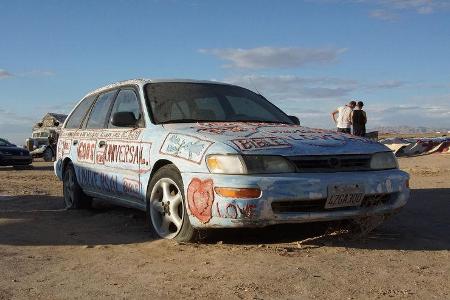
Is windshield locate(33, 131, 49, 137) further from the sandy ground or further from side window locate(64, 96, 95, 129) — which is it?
the sandy ground

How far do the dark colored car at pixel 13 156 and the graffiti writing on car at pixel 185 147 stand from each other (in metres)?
15.7

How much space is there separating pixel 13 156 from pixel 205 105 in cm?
1516

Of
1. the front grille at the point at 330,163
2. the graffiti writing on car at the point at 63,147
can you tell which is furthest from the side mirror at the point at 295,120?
the graffiti writing on car at the point at 63,147

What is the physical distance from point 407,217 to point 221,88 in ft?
7.89

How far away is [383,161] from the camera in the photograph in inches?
188

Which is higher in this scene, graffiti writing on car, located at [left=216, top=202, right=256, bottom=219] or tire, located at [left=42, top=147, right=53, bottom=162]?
graffiti writing on car, located at [left=216, top=202, right=256, bottom=219]

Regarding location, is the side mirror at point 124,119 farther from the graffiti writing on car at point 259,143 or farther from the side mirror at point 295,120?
the side mirror at point 295,120

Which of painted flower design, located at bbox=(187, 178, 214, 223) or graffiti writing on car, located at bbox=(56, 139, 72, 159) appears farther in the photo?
graffiti writing on car, located at bbox=(56, 139, 72, 159)

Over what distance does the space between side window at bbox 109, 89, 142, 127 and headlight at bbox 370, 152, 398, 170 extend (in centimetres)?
229

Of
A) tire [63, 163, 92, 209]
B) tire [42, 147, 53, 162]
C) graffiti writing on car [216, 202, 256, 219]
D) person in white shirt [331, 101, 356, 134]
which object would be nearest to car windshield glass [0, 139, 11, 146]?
tire [42, 147, 53, 162]

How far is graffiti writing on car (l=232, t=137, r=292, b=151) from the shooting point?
430 centimetres

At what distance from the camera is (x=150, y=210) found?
505 centimetres

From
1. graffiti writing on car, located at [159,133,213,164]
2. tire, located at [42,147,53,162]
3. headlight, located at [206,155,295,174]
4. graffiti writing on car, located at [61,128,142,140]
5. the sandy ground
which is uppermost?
graffiti writing on car, located at [61,128,142,140]

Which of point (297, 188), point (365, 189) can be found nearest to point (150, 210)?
point (297, 188)
